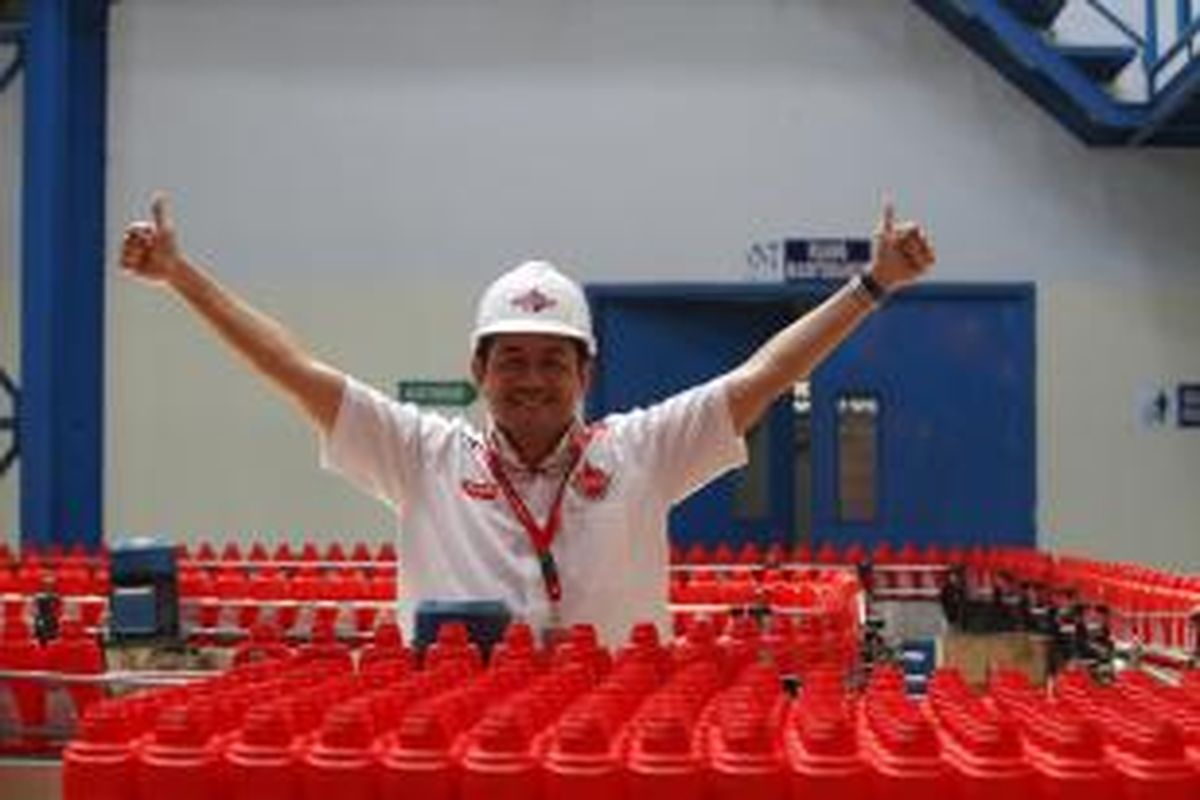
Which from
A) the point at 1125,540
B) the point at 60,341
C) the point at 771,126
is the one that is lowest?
the point at 1125,540

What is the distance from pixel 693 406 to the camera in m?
3.15

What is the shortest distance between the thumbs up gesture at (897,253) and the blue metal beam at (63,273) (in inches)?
260

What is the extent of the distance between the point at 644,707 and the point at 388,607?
236cm

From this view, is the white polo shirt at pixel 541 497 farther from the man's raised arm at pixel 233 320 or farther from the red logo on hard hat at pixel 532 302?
the red logo on hard hat at pixel 532 302

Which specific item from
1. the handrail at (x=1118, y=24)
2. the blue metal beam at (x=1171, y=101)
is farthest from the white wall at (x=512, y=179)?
the handrail at (x=1118, y=24)

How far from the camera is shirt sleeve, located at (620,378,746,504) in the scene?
3.14 meters

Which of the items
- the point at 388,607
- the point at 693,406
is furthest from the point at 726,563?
the point at 693,406

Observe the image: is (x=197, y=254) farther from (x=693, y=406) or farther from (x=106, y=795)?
(x=106, y=795)

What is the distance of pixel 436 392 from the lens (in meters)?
9.28

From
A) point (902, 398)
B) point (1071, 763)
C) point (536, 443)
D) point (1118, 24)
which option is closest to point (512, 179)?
point (902, 398)

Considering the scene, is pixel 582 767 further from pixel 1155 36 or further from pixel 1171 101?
pixel 1155 36

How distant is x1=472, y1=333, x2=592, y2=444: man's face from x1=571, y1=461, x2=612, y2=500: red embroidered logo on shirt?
0.29 feet

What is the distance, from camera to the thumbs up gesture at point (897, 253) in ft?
9.65

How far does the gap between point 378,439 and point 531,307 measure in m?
0.41
